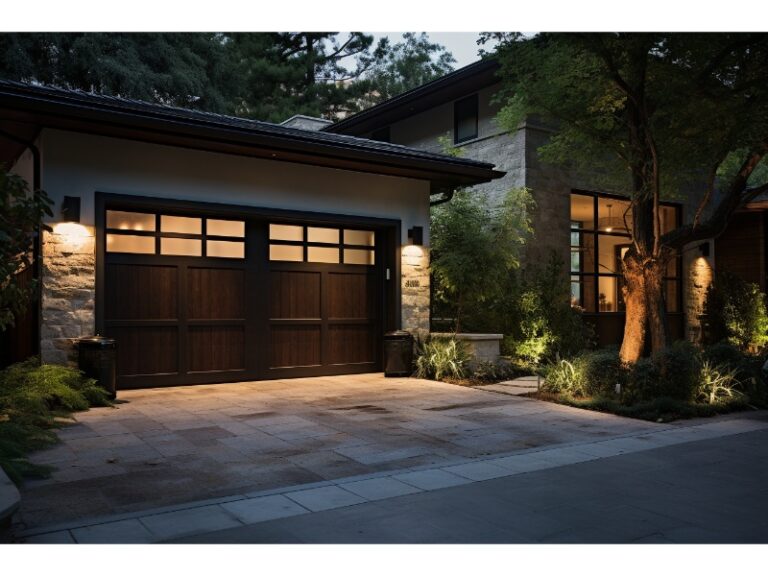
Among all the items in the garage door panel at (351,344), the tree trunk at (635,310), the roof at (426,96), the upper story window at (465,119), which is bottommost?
the garage door panel at (351,344)

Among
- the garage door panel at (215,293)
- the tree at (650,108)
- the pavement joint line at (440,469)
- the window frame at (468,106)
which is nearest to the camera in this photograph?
the pavement joint line at (440,469)

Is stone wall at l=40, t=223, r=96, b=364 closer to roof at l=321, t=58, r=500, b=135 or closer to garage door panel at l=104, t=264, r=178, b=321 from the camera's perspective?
garage door panel at l=104, t=264, r=178, b=321

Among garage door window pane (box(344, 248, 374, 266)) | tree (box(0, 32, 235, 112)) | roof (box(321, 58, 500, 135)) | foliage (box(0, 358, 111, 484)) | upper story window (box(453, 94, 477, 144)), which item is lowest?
foliage (box(0, 358, 111, 484))

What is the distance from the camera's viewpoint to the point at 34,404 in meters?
6.49

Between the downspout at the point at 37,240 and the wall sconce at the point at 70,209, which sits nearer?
the downspout at the point at 37,240

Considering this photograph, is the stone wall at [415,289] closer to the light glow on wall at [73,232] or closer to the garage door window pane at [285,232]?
the garage door window pane at [285,232]

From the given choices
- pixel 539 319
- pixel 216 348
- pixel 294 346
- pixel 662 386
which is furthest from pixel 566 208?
pixel 216 348

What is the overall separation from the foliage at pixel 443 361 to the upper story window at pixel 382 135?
761cm

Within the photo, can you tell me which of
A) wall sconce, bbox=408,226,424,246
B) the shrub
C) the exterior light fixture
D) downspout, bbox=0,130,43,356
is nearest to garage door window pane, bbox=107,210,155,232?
downspout, bbox=0,130,43,356

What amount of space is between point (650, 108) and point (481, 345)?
4226mm

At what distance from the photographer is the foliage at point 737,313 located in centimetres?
1462

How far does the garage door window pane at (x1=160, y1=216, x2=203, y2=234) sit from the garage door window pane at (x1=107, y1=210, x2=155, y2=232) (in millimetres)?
158

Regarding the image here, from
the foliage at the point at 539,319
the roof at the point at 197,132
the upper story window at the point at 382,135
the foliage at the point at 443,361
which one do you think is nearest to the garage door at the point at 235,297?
the foliage at the point at 443,361

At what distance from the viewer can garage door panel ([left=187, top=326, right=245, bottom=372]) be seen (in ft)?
30.5
